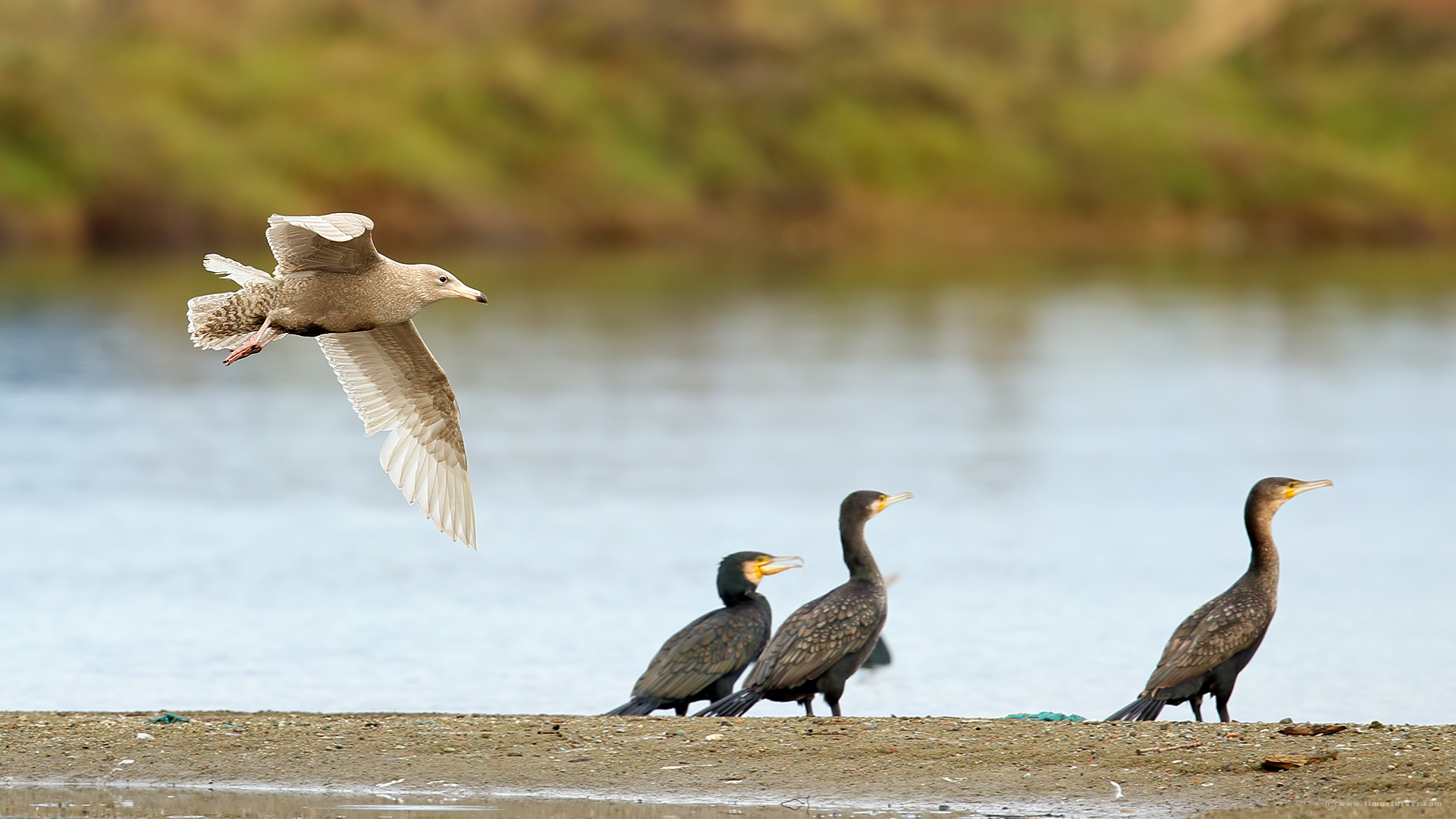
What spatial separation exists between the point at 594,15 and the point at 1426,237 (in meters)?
32.3

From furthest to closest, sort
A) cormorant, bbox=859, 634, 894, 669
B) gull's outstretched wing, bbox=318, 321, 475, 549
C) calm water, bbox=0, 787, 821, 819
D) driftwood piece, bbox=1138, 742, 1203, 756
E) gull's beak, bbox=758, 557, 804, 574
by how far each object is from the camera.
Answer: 1. cormorant, bbox=859, 634, 894, 669
2. gull's beak, bbox=758, 557, 804, 574
3. gull's outstretched wing, bbox=318, 321, 475, 549
4. driftwood piece, bbox=1138, 742, 1203, 756
5. calm water, bbox=0, 787, 821, 819

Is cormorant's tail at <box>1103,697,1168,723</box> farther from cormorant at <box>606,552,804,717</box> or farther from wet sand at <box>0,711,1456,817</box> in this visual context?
cormorant at <box>606,552,804,717</box>

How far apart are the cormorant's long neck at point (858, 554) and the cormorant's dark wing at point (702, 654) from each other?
540mm

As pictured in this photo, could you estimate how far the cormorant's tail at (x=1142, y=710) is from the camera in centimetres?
934

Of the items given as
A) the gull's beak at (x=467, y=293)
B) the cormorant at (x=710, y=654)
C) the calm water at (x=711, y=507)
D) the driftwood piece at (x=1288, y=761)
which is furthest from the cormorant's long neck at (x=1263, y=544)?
the gull's beak at (x=467, y=293)

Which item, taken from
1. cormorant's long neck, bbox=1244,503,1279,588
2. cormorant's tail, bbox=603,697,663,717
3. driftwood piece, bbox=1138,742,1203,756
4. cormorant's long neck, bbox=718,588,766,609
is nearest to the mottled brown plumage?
cormorant's tail, bbox=603,697,663,717

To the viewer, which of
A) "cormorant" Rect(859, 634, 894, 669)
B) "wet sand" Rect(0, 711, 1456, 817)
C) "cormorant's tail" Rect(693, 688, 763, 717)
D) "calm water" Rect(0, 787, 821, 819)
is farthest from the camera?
"cormorant" Rect(859, 634, 894, 669)

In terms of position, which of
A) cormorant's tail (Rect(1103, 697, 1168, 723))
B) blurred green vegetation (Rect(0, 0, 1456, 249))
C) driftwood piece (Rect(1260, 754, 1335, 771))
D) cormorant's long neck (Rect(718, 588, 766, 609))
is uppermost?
blurred green vegetation (Rect(0, 0, 1456, 249))

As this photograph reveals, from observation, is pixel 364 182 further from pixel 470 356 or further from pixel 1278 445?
pixel 1278 445

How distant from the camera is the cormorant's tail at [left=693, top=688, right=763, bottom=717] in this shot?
934cm

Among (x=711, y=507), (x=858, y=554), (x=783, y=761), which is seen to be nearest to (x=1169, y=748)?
(x=783, y=761)

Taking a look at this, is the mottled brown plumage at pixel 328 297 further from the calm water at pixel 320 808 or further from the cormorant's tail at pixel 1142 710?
the cormorant's tail at pixel 1142 710

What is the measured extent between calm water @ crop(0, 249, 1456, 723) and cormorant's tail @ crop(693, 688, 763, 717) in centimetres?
116

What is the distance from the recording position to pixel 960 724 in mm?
8734
